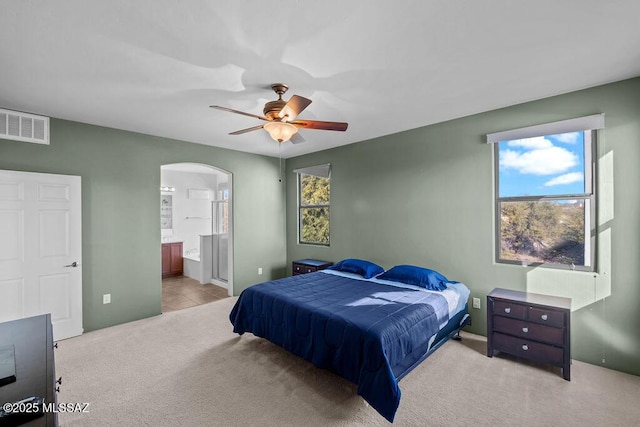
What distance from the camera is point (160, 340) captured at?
3.36 m

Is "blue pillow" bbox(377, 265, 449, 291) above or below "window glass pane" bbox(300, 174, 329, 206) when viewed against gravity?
below

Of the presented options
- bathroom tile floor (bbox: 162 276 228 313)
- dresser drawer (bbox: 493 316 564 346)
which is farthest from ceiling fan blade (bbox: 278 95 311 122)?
bathroom tile floor (bbox: 162 276 228 313)

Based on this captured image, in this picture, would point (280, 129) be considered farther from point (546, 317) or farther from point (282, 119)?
point (546, 317)

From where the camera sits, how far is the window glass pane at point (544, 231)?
2898 mm

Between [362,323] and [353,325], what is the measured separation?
0.07 m

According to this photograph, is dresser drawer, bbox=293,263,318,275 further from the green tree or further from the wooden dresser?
the wooden dresser

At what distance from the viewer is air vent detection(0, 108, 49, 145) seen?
3086 mm

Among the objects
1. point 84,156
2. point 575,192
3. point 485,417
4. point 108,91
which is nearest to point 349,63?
point 108,91

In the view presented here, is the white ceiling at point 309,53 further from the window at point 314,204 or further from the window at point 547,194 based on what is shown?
the window at point 314,204

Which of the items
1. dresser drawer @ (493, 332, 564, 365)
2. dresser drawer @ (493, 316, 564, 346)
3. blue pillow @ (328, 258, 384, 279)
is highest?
blue pillow @ (328, 258, 384, 279)

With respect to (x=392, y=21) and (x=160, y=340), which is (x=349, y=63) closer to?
(x=392, y=21)

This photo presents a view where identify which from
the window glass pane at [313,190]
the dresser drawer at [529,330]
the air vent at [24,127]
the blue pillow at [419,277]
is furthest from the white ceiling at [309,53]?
the dresser drawer at [529,330]

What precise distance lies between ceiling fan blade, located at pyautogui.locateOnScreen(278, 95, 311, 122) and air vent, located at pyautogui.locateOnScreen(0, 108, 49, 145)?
298 centimetres

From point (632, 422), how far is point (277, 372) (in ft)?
8.68
